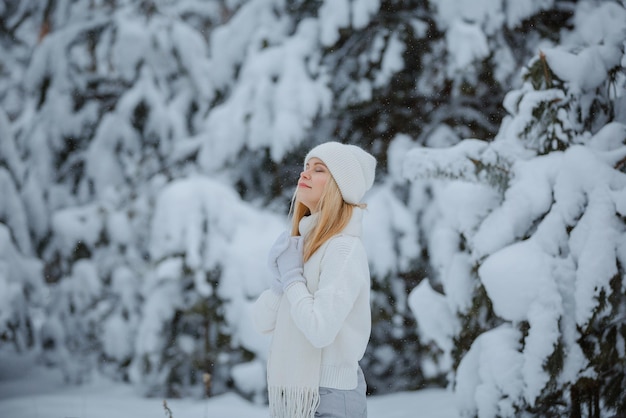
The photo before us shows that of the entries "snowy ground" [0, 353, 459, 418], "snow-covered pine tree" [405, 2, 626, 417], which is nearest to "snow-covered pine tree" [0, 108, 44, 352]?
"snowy ground" [0, 353, 459, 418]

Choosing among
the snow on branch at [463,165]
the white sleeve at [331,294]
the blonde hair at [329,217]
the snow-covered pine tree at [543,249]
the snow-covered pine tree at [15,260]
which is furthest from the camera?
the snow-covered pine tree at [15,260]

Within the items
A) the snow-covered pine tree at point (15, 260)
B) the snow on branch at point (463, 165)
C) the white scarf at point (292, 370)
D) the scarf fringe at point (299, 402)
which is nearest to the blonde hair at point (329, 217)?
the white scarf at point (292, 370)

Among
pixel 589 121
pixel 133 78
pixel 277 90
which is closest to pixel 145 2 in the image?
pixel 133 78

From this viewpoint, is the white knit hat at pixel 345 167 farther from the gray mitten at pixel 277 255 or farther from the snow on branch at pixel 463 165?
the snow on branch at pixel 463 165

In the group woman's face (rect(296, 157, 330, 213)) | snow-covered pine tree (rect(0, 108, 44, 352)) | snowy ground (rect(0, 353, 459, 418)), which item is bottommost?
snowy ground (rect(0, 353, 459, 418))

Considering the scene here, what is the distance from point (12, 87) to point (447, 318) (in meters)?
8.54

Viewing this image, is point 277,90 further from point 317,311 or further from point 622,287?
point 317,311

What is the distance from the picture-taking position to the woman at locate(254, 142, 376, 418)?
1531 millimetres

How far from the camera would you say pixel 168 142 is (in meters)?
6.98

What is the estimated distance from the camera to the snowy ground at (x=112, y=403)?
4.16m

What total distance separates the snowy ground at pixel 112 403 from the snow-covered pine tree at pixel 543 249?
1.34 m

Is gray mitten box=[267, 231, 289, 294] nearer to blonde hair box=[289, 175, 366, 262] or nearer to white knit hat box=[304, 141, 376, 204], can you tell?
blonde hair box=[289, 175, 366, 262]

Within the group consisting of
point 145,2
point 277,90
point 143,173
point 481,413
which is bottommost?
point 481,413

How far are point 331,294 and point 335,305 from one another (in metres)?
0.03
